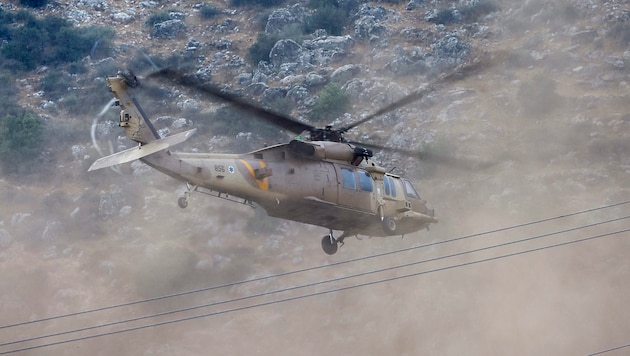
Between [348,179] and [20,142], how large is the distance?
32.6 m

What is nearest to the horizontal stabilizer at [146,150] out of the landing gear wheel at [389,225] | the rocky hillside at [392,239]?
the landing gear wheel at [389,225]

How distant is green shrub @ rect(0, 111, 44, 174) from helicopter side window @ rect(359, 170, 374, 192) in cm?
3034

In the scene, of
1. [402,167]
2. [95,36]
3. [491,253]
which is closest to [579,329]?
[491,253]

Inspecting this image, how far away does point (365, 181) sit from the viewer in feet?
91.8

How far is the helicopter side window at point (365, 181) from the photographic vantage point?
91.3 ft

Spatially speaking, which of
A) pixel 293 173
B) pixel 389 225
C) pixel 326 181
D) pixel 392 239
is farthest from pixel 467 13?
pixel 293 173

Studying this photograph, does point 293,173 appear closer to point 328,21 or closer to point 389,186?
point 389,186

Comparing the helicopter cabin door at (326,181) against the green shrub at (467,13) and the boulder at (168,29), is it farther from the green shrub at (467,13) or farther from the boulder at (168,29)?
the boulder at (168,29)

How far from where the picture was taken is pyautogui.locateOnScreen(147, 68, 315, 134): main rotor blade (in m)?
21.4

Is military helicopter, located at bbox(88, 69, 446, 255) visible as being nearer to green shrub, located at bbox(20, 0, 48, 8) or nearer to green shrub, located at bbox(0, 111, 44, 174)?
green shrub, located at bbox(0, 111, 44, 174)

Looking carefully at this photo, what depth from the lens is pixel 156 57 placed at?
214 feet

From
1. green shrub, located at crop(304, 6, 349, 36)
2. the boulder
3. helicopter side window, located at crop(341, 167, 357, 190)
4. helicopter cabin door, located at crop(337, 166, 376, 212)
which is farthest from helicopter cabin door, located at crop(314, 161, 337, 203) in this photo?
the boulder

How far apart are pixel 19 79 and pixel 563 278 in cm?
4111

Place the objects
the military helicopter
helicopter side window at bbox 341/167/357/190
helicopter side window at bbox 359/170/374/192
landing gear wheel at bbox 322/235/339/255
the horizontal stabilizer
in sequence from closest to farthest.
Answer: the horizontal stabilizer
the military helicopter
helicopter side window at bbox 341/167/357/190
helicopter side window at bbox 359/170/374/192
landing gear wheel at bbox 322/235/339/255
